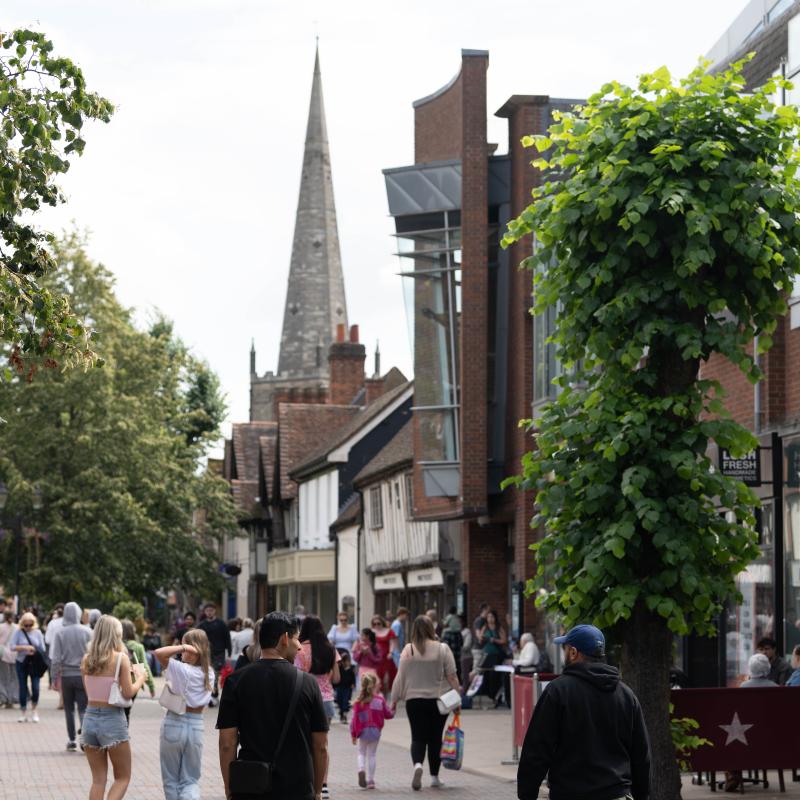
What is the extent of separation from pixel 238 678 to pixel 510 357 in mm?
28949

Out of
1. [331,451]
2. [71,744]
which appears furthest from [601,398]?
[331,451]

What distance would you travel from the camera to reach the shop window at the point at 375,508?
173ft

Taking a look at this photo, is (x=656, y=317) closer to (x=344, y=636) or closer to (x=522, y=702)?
(x=522, y=702)

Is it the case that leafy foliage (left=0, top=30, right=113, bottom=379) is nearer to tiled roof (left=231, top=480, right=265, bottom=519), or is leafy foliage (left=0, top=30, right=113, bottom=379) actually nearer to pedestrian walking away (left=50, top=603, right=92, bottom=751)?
pedestrian walking away (left=50, top=603, right=92, bottom=751)

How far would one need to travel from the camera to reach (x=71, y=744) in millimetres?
22734

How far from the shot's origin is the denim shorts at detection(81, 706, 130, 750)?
46.3 feet

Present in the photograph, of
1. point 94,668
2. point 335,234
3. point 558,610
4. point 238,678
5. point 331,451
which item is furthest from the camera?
point 335,234

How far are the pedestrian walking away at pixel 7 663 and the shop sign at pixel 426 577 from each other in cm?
1363

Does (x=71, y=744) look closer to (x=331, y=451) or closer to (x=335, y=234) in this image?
(x=331, y=451)

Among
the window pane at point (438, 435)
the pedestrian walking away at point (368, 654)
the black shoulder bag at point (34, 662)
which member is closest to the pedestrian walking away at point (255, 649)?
the pedestrian walking away at point (368, 654)

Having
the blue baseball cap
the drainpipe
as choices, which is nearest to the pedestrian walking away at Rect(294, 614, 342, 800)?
the drainpipe

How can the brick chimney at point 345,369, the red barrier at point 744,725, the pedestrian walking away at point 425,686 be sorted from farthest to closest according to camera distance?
the brick chimney at point 345,369 → the pedestrian walking away at point 425,686 → the red barrier at point 744,725

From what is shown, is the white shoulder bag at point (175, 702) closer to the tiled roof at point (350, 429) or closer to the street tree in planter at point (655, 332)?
the street tree in planter at point (655, 332)

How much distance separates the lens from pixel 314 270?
11681 cm
